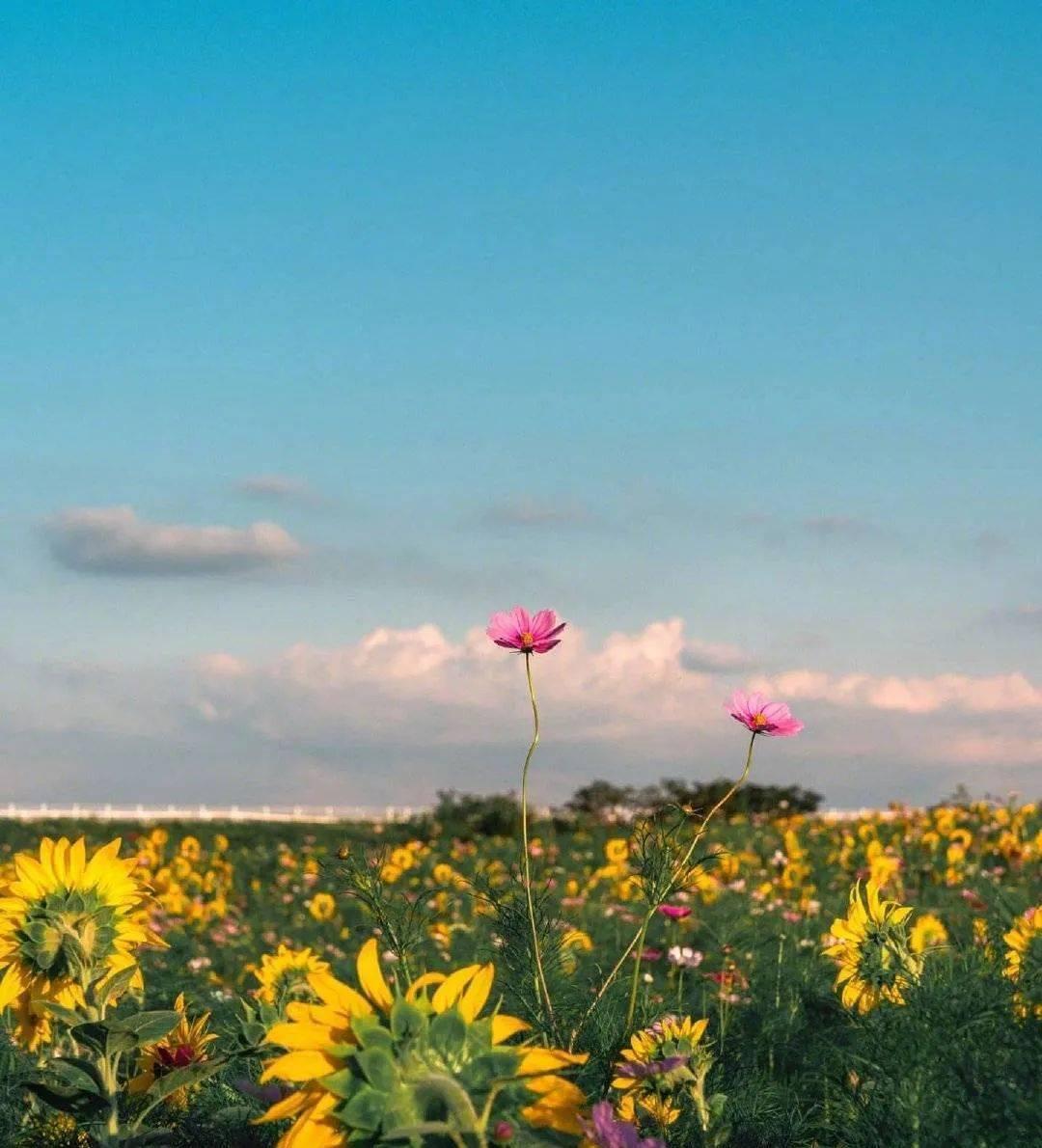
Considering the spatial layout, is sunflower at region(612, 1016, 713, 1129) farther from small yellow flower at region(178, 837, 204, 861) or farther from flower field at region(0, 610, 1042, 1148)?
small yellow flower at region(178, 837, 204, 861)

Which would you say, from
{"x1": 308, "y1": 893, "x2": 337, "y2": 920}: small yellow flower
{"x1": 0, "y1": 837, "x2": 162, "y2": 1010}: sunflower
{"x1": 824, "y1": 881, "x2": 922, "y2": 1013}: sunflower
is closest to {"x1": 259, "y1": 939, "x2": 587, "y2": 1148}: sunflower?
{"x1": 0, "y1": 837, "x2": 162, "y2": 1010}: sunflower

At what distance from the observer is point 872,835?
13.8 metres

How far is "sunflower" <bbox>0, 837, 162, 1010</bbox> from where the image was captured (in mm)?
2447

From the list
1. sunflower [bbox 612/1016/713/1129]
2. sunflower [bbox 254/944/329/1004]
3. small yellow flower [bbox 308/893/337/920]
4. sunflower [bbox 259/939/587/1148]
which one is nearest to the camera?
sunflower [bbox 259/939/587/1148]

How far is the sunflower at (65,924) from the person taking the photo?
2.45 metres

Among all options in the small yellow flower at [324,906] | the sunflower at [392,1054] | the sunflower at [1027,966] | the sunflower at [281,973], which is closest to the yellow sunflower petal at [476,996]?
the sunflower at [392,1054]

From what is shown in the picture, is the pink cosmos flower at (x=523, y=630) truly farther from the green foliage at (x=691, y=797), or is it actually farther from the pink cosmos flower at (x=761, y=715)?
the green foliage at (x=691, y=797)

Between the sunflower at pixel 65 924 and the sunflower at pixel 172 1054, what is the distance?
0.17 metres

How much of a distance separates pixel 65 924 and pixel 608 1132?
3.80ft

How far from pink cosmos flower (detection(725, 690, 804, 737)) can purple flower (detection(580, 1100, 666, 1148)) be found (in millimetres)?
1712

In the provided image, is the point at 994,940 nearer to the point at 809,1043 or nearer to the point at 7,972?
the point at 809,1043

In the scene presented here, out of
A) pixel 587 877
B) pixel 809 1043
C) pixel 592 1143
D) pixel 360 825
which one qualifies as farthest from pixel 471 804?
pixel 592 1143

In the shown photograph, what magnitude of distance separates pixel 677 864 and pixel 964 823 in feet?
Answer: 38.1

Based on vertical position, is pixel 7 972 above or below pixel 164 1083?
above
